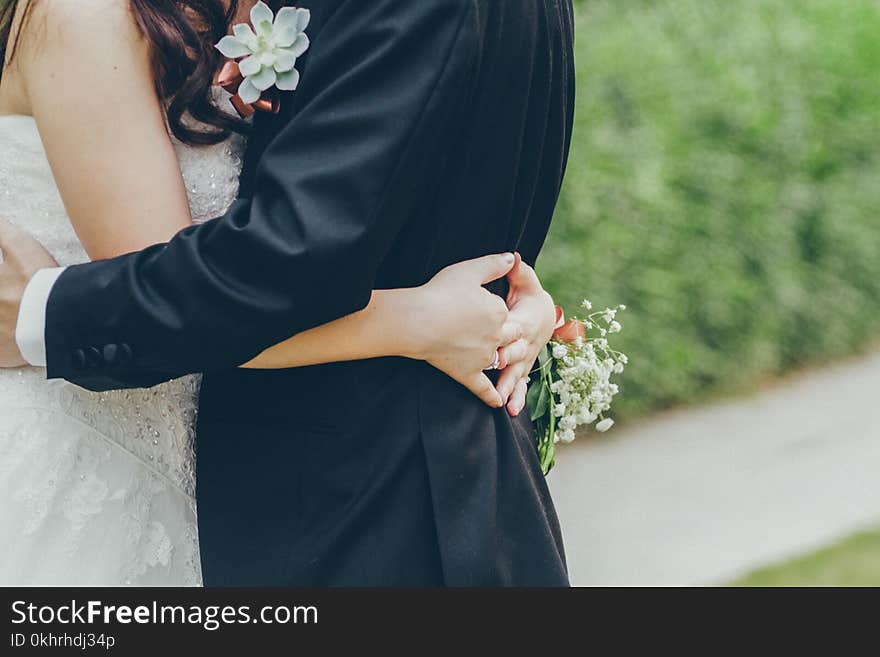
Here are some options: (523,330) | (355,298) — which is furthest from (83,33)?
(523,330)

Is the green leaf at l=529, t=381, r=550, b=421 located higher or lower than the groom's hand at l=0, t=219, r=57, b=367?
lower

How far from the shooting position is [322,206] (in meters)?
1.59

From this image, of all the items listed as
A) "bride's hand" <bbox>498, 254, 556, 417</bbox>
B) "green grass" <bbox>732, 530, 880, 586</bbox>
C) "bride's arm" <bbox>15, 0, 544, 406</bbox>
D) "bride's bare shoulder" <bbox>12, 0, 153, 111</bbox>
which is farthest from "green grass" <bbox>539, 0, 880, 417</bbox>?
"bride's bare shoulder" <bbox>12, 0, 153, 111</bbox>

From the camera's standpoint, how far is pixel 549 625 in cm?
184

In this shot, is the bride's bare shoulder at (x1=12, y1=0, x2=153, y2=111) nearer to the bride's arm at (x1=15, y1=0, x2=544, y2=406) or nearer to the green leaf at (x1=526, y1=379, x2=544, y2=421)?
the bride's arm at (x1=15, y1=0, x2=544, y2=406)

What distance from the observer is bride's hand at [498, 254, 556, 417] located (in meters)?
2.00

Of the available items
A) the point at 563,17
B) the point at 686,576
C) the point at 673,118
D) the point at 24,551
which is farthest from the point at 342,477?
the point at 673,118

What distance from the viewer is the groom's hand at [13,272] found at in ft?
5.99

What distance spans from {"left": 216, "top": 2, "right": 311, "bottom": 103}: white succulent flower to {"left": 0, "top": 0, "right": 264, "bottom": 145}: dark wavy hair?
11cm

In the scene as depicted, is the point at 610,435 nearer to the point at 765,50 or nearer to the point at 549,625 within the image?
the point at 765,50

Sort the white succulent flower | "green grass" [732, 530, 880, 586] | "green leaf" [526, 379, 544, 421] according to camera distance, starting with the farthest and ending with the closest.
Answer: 1. "green grass" [732, 530, 880, 586]
2. "green leaf" [526, 379, 544, 421]
3. the white succulent flower

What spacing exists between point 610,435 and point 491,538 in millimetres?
3875

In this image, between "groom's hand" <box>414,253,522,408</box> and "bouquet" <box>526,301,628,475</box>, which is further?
"bouquet" <box>526,301,628,475</box>

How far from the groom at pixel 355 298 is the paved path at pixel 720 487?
2809 mm
